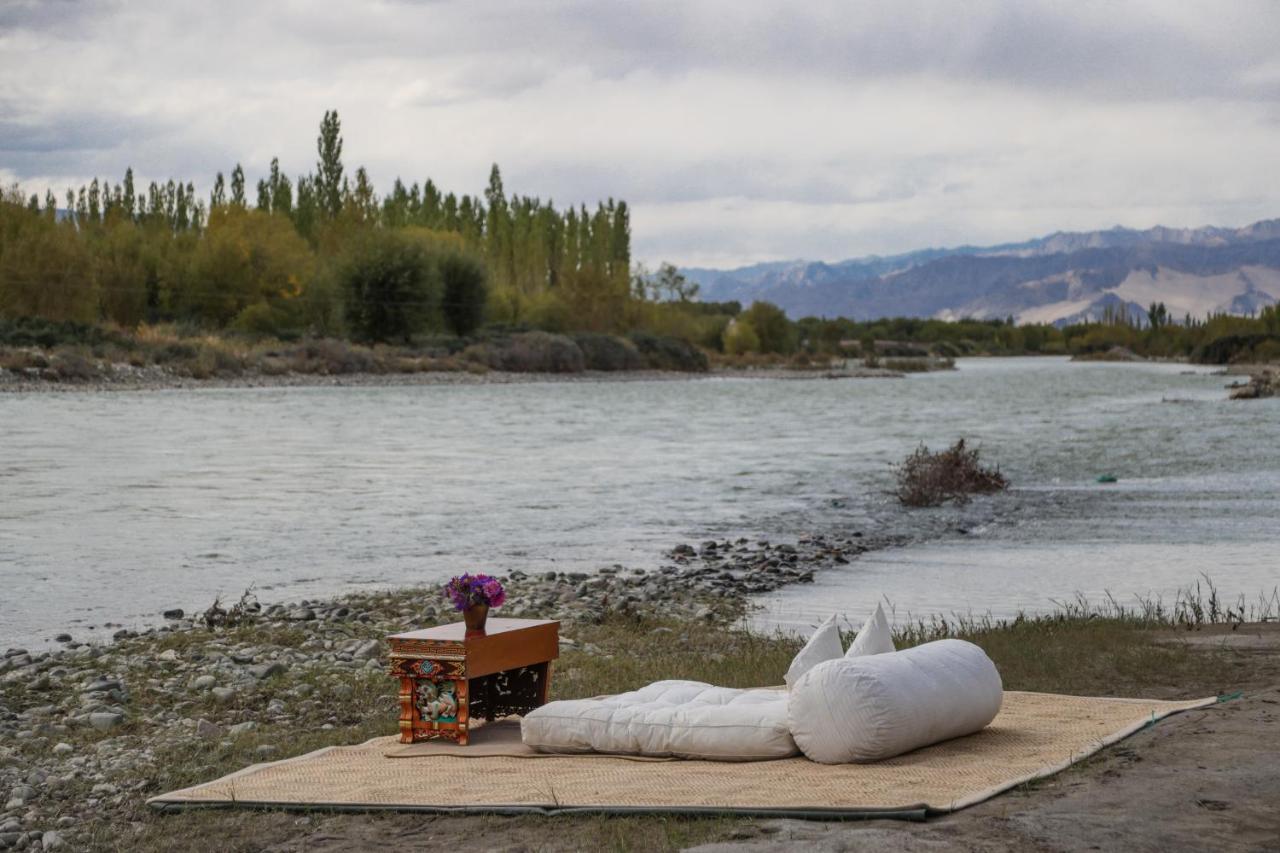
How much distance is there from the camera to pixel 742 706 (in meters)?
7.32

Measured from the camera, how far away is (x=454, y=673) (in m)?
7.79

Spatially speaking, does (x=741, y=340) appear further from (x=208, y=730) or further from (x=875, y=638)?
(x=875, y=638)

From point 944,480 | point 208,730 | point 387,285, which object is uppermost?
point 387,285

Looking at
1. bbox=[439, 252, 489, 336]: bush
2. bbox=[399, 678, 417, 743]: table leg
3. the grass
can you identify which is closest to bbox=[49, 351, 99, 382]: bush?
bbox=[439, 252, 489, 336]: bush

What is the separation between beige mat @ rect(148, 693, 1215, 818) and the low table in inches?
10.4

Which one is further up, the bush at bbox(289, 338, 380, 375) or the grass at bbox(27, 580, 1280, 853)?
the bush at bbox(289, 338, 380, 375)

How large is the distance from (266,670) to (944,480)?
16.7m

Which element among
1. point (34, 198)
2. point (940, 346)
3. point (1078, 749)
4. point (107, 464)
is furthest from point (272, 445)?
point (940, 346)

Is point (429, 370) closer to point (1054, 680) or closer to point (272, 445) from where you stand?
point (272, 445)

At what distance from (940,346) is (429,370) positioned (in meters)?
112

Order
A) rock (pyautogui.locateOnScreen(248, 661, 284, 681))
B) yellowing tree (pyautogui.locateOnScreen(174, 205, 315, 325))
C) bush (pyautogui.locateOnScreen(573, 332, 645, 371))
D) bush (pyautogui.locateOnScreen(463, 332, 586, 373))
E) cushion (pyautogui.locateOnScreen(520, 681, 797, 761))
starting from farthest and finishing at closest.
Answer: bush (pyautogui.locateOnScreen(573, 332, 645, 371)) < bush (pyautogui.locateOnScreen(463, 332, 586, 373)) < yellowing tree (pyautogui.locateOnScreen(174, 205, 315, 325)) < rock (pyautogui.locateOnScreen(248, 661, 284, 681)) < cushion (pyautogui.locateOnScreen(520, 681, 797, 761))

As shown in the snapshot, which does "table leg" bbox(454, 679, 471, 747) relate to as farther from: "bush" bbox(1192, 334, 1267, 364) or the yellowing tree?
"bush" bbox(1192, 334, 1267, 364)

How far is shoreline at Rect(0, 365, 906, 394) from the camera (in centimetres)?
5828

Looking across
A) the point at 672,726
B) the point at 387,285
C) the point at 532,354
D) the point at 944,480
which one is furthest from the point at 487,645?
the point at 532,354
